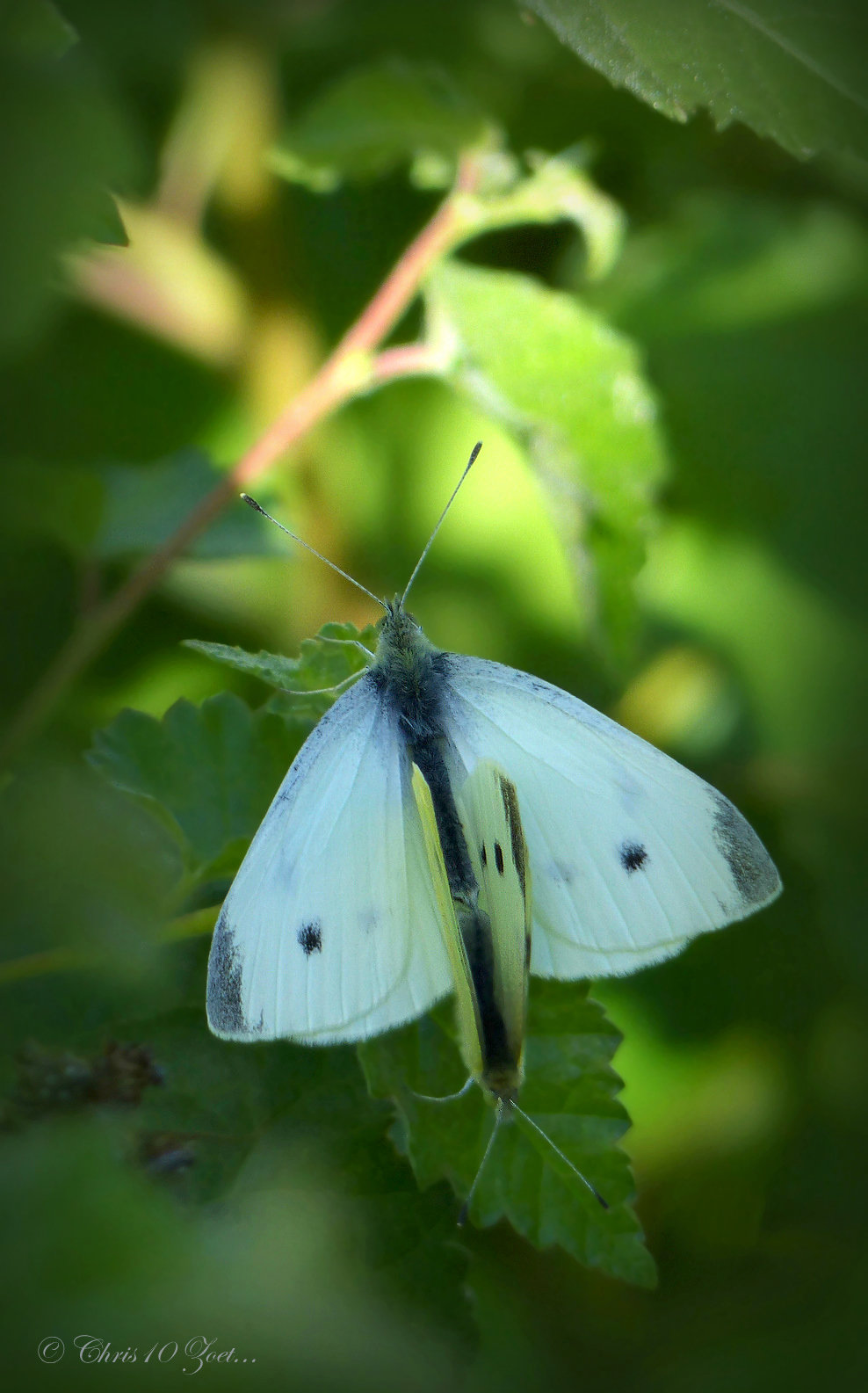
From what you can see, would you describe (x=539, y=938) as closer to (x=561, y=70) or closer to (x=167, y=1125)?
(x=167, y=1125)

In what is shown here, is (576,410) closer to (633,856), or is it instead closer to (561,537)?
(561,537)

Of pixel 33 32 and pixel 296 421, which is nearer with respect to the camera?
pixel 33 32

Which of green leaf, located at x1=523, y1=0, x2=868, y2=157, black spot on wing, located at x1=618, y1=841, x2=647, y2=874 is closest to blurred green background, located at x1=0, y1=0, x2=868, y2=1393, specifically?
black spot on wing, located at x1=618, y1=841, x2=647, y2=874

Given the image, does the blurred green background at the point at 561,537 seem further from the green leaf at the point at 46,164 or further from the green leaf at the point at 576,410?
the green leaf at the point at 46,164

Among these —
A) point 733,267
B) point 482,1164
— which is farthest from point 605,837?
point 733,267

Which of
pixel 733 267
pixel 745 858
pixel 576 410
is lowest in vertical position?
pixel 745 858

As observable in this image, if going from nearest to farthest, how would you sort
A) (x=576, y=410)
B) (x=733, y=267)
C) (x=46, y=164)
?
(x=46, y=164) < (x=576, y=410) < (x=733, y=267)

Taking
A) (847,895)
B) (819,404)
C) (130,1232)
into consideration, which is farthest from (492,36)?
(130,1232)
